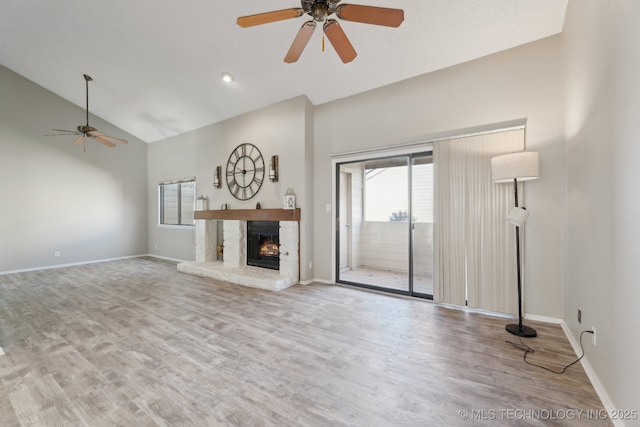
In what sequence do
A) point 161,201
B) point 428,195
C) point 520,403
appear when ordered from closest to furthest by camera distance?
point 520,403 < point 428,195 < point 161,201

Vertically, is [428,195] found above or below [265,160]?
below

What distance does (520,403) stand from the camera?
170 cm

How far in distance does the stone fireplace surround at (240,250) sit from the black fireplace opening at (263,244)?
4.8 inches

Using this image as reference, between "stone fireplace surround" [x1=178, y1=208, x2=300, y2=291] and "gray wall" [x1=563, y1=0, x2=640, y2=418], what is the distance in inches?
140

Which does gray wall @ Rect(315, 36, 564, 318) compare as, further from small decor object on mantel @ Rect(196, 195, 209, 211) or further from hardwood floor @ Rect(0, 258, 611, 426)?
small decor object on mantel @ Rect(196, 195, 209, 211)

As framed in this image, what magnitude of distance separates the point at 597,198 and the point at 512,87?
5.88 ft

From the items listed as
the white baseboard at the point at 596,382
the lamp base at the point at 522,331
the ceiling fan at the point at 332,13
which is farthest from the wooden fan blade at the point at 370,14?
the lamp base at the point at 522,331

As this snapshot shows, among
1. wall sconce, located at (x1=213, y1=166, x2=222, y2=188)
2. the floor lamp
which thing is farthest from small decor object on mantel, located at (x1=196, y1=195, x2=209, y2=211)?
the floor lamp

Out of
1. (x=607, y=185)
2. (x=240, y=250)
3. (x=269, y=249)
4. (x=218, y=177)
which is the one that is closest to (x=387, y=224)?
(x=269, y=249)

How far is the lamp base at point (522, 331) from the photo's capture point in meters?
A: 2.60

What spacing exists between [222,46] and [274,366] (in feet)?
13.3

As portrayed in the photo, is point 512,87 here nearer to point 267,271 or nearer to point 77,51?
point 267,271

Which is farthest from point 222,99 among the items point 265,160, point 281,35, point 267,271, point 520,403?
point 520,403

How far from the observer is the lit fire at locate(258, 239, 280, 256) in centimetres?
512
